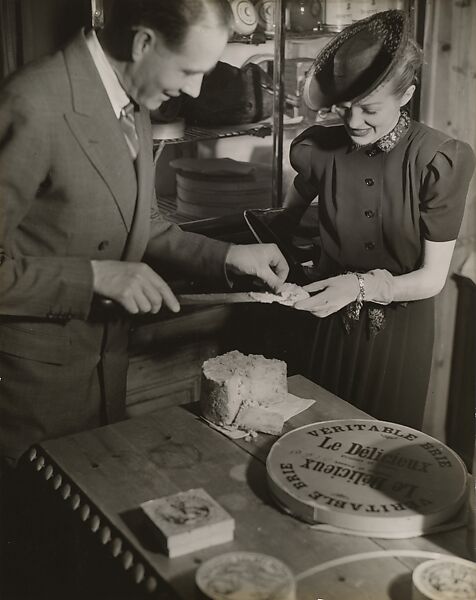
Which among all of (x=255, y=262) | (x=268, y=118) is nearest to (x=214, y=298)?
(x=255, y=262)

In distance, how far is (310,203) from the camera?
2668 mm

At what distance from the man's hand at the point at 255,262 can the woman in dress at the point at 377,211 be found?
14 centimetres

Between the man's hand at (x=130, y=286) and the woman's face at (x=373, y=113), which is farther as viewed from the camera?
the woman's face at (x=373, y=113)

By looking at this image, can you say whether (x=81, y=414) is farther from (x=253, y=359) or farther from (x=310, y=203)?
(x=310, y=203)

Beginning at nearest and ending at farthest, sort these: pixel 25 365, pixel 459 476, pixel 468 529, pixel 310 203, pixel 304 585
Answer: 1. pixel 304 585
2. pixel 468 529
3. pixel 459 476
4. pixel 25 365
5. pixel 310 203

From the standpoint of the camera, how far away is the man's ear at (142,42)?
2098 mm

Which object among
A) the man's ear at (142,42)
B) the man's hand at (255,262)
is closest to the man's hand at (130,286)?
the man's hand at (255,262)

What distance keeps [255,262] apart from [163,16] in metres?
0.77

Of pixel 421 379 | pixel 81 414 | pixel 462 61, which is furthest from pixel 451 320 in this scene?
pixel 81 414

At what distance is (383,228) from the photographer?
249cm

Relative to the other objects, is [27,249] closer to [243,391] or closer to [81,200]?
[81,200]

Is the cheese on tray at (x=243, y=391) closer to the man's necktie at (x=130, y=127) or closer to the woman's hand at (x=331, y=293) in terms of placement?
the woman's hand at (x=331, y=293)

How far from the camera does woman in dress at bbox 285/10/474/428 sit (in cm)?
238

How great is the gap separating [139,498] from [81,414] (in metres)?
0.54
